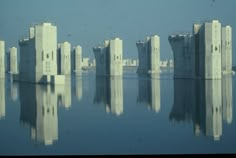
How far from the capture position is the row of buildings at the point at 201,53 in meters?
13.6

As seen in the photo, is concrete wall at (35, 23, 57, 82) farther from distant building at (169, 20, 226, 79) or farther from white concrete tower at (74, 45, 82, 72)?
distant building at (169, 20, 226, 79)

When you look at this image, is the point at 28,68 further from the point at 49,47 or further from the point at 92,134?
the point at 92,134

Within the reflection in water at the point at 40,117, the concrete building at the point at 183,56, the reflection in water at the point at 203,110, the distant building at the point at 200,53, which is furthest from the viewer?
the concrete building at the point at 183,56

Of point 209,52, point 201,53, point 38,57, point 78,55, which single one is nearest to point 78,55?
point 78,55

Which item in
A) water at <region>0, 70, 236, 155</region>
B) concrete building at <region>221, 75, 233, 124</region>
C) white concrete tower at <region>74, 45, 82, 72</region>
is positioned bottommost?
water at <region>0, 70, 236, 155</region>

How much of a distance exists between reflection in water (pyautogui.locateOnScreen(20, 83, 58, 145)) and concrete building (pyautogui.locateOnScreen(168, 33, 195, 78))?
302 inches

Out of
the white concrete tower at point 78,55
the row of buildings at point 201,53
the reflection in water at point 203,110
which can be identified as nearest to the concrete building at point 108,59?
the row of buildings at point 201,53

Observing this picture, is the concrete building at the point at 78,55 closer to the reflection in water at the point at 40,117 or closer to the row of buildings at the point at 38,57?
the row of buildings at the point at 38,57

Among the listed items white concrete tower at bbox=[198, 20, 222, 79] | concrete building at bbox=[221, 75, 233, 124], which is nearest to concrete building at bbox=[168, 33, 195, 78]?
white concrete tower at bbox=[198, 20, 222, 79]

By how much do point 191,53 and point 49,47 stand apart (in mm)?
5769

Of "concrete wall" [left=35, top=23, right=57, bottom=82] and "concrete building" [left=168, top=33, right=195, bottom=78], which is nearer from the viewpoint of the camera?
"concrete wall" [left=35, top=23, right=57, bottom=82]

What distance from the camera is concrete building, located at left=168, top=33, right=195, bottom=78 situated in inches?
598

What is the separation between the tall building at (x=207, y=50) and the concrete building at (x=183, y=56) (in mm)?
322

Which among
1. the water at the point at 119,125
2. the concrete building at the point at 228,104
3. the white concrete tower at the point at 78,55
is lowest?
the water at the point at 119,125
